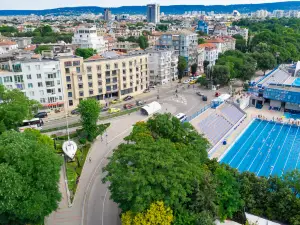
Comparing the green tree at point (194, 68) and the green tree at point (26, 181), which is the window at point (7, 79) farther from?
the green tree at point (194, 68)

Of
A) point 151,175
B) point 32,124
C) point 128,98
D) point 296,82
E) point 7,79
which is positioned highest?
point 7,79

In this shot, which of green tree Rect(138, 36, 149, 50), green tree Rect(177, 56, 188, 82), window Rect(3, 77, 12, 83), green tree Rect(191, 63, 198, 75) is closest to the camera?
window Rect(3, 77, 12, 83)

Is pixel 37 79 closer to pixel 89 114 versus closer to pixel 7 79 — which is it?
pixel 7 79

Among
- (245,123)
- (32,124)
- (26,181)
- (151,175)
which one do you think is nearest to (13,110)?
(32,124)

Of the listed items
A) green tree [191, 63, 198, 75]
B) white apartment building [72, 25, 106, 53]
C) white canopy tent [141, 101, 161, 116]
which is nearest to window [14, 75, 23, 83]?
white canopy tent [141, 101, 161, 116]

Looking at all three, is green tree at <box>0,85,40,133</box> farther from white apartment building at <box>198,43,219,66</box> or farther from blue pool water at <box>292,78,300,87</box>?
blue pool water at <box>292,78,300,87</box>

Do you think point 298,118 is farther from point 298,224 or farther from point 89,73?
point 89,73
